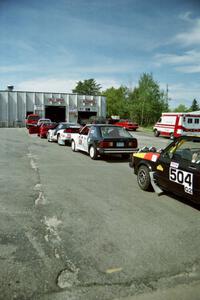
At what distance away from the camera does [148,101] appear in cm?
6316

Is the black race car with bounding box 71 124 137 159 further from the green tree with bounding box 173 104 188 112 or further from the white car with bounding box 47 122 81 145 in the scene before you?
the green tree with bounding box 173 104 188 112

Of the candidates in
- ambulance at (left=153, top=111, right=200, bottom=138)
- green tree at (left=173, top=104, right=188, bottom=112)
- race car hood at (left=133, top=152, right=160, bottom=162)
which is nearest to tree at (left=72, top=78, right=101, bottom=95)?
green tree at (left=173, top=104, right=188, bottom=112)

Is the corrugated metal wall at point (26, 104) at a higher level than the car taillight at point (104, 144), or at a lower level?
higher

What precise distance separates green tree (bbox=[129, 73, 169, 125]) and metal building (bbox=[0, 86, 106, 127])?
10.1 m

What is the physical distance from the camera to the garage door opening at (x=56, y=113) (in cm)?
5721

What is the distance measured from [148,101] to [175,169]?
58.4m

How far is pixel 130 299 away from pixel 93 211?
2784 mm

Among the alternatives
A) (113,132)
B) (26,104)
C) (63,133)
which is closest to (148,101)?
(26,104)

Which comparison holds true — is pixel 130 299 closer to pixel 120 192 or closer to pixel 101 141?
pixel 120 192

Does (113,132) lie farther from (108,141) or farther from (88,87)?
(88,87)

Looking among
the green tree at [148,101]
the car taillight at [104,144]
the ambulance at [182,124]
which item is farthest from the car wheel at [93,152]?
the green tree at [148,101]

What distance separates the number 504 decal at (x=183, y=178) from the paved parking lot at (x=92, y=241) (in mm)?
474

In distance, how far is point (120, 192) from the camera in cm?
735

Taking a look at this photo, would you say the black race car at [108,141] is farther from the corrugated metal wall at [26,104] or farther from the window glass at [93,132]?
the corrugated metal wall at [26,104]
